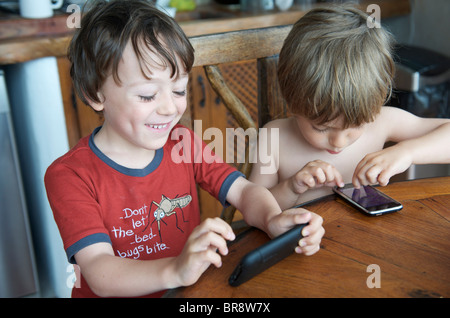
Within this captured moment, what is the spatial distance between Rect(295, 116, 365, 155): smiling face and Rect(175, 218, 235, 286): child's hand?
0.47 meters

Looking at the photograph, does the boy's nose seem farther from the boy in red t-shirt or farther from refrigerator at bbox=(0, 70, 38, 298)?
refrigerator at bbox=(0, 70, 38, 298)

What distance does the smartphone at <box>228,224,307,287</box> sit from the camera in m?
0.68

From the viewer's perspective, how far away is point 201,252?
2.30ft

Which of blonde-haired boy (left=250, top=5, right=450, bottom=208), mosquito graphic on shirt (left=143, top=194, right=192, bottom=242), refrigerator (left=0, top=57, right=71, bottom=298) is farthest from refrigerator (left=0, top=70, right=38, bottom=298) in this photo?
blonde-haired boy (left=250, top=5, right=450, bottom=208)

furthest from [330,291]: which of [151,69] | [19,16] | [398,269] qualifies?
[19,16]

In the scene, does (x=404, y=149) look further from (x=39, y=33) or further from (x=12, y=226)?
(x=12, y=226)

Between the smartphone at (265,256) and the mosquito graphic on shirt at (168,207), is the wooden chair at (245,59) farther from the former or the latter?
the smartphone at (265,256)

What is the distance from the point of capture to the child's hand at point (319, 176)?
0.98 m

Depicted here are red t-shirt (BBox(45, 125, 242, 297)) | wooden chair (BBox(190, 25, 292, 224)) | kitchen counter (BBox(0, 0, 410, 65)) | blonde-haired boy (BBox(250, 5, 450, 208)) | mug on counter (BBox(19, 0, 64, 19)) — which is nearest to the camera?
red t-shirt (BBox(45, 125, 242, 297))

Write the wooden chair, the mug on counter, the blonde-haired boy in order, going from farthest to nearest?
the mug on counter
the wooden chair
the blonde-haired boy

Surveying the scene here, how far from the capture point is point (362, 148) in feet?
4.33

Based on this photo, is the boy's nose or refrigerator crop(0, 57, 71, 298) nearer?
the boy's nose

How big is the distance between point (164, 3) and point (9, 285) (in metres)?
1.32

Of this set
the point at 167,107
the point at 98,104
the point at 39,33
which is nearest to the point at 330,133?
the point at 167,107
